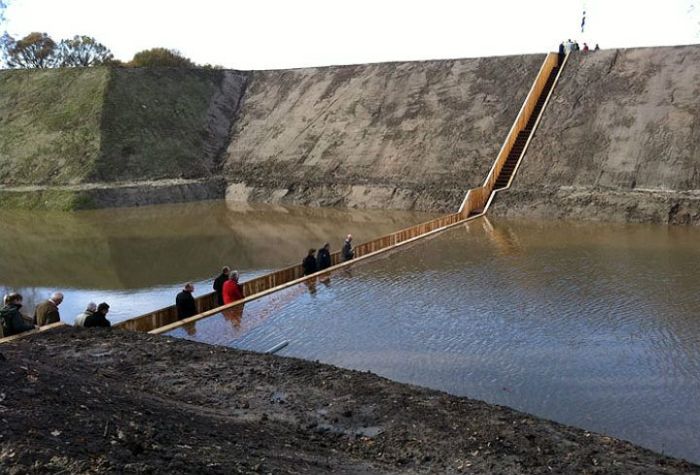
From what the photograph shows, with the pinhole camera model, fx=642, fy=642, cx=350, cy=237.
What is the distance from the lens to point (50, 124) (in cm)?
3784

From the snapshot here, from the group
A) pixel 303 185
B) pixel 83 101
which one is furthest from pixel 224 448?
pixel 83 101

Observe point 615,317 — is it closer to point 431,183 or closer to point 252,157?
point 431,183

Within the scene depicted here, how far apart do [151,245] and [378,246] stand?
7944mm

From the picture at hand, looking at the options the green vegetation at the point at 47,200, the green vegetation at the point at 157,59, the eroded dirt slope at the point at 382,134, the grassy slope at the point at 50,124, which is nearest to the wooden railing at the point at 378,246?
the eroded dirt slope at the point at 382,134

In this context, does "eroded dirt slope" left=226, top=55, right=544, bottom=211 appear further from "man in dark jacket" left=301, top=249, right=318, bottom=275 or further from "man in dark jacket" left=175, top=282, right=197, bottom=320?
"man in dark jacket" left=175, top=282, right=197, bottom=320

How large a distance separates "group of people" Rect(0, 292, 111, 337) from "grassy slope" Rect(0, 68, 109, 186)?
2538 centimetres

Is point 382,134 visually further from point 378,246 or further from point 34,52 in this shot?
point 34,52

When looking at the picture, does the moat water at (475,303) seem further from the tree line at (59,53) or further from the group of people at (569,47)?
the tree line at (59,53)

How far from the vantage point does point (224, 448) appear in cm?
541

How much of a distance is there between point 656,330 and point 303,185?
23.1 m

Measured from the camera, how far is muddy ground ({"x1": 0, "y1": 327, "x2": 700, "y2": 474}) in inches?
194

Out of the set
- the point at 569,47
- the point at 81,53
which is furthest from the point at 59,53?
the point at 569,47

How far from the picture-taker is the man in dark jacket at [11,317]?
9.38 meters

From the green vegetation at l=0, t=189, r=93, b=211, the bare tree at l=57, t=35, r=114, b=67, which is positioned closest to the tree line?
the bare tree at l=57, t=35, r=114, b=67
